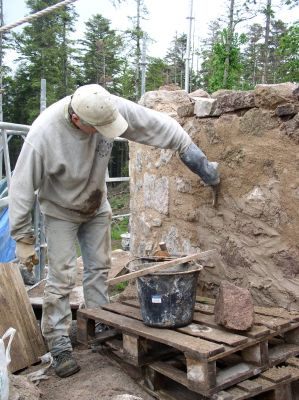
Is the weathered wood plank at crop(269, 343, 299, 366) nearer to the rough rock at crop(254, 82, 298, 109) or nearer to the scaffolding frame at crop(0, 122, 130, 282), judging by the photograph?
the rough rock at crop(254, 82, 298, 109)

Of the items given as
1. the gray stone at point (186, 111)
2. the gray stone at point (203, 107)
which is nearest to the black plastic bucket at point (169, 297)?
the gray stone at point (203, 107)

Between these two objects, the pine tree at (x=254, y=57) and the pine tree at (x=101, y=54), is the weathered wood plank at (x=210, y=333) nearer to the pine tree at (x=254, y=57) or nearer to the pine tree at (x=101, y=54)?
the pine tree at (x=101, y=54)

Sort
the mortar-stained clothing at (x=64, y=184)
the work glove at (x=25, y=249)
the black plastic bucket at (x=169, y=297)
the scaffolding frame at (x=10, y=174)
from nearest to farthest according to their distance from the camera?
1. the black plastic bucket at (x=169, y=297)
2. the mortar-stained clothing at (x=64, y=184)
3. the work glove at (x=25, y=249)
4. the scaffolding frame at (x=10, y=174)

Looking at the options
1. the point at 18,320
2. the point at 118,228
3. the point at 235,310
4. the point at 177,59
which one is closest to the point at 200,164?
the point at 235,310

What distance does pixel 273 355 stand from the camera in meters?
2.56

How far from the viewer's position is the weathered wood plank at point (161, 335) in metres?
2.29

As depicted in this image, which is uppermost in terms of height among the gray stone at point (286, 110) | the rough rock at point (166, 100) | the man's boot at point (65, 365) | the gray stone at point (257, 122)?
the rough rock at point (166, 100)

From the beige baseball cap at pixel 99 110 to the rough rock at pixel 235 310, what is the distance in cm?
114

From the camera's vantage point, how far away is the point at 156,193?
3828 millimetres

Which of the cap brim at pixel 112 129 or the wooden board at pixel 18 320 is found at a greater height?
the cap brim at pixel 112 129

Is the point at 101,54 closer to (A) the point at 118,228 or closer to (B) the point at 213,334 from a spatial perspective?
(A) the point at 118,228

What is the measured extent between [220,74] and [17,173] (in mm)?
12017

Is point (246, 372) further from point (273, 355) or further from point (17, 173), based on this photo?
point (17, 173)

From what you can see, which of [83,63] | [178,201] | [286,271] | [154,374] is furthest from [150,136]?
[83,63]
